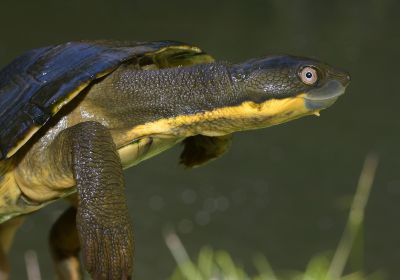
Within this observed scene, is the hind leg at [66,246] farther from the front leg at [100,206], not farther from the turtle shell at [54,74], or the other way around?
the front leg at [100,206]

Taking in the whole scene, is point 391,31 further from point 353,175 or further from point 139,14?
point 353,175

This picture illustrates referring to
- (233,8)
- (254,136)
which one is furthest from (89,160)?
(233,8)

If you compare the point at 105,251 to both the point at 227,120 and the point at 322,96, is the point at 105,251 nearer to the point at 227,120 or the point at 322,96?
the point at 227,120

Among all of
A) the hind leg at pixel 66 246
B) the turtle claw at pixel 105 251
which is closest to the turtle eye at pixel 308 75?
the turtle claw at pixel 105 251

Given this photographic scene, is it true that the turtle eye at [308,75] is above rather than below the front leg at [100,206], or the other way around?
above

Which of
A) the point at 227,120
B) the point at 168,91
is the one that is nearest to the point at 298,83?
the point at 227,120

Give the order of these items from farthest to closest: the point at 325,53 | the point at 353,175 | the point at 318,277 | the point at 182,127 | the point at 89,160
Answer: the point at 325,53 → the point at 353,175 → the point at 318,277 → the point at 182,127 → the point at 89,160

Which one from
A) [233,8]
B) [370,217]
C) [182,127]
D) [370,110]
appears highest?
[182,127]
